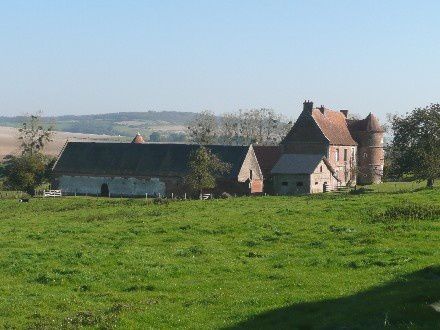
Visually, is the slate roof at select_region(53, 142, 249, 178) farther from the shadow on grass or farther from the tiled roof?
the shadow on grass

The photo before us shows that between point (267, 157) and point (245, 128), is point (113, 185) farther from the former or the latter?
point (245, 128)

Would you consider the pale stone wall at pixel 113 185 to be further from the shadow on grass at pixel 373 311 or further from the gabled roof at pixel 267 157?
the shadow on grass at pixel 373 311

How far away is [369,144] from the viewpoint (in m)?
85.2

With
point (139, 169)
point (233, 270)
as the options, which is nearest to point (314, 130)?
point (139, 169)

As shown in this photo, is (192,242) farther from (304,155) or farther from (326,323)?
(304,155)

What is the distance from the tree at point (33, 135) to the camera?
9681cm

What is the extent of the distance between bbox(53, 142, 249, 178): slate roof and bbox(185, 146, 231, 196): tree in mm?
1419

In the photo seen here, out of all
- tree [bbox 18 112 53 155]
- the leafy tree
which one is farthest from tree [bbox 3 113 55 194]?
tree [bbox 18 112 53 155]

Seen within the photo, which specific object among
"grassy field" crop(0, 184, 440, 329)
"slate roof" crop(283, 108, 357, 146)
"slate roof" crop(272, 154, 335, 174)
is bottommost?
"grassy field" crop(0, 184, 440, 329)

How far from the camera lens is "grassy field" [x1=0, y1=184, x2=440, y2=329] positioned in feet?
49.9

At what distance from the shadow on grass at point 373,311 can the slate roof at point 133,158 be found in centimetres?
5327

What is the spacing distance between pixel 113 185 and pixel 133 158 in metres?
3.89

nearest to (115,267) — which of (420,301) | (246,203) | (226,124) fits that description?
(420,301)

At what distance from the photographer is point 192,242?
2739 centimetres
